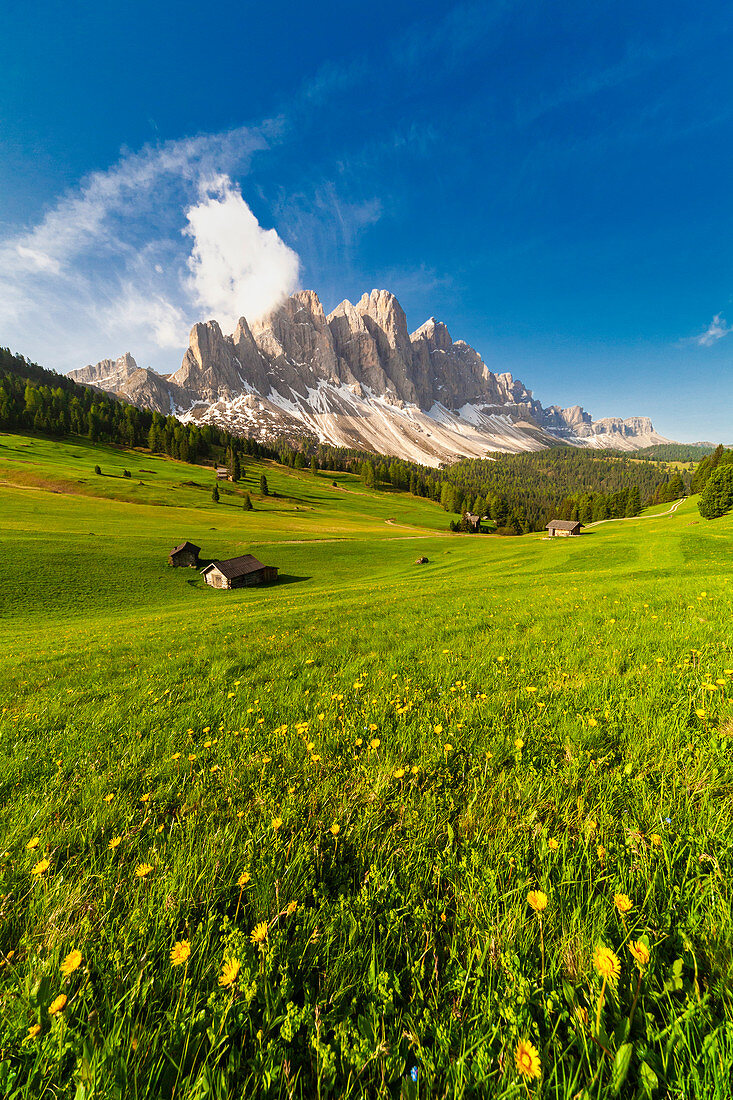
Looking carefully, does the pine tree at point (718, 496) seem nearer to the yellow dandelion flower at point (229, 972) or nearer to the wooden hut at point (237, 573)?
the wooden hut at point (237, 573)

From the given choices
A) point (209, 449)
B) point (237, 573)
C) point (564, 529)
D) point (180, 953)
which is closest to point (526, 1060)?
point (180, 953)

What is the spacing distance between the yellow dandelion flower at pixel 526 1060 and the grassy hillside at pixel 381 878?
0.03ft

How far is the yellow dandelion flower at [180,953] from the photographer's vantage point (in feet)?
6.22

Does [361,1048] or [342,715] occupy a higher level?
[361,1048]

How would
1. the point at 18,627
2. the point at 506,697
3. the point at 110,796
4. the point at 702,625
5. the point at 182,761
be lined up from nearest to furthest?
the point at 110,796, the point at 182,761, the point at 506,697, the point at 702,625, the point at 18,627

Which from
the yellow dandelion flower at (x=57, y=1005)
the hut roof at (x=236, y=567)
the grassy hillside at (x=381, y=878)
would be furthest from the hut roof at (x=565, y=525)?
the yellow dandelion flower at (x=57, y=1005)

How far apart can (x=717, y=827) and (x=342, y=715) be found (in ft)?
11.7

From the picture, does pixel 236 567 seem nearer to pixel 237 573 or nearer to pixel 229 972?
pixel 237 573

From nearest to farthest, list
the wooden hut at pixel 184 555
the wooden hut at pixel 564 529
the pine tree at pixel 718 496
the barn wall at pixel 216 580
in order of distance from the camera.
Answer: the barn wall at pixel 216 580
the wooden hut at pixel 184 555
the pine tree at pixel 718 496
the wooden hut at pixel 564 529

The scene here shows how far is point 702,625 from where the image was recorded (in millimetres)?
7109

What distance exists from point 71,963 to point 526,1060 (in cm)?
222

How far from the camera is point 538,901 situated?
2.05 m

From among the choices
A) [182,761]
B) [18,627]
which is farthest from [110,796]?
[18,627]

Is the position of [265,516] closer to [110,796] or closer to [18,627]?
[18,627]
